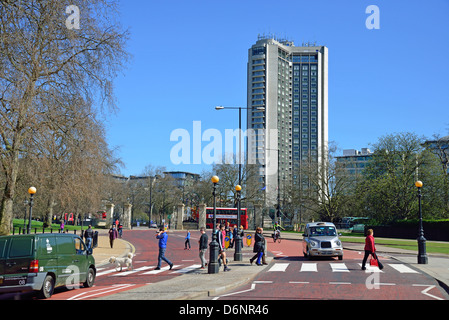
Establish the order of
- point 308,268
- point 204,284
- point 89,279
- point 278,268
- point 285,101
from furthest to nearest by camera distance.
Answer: point 285,101, point 278,268, point 308,268, point 89,279, point 204,284

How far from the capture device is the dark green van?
41.4 ft

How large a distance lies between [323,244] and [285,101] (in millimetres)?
151215

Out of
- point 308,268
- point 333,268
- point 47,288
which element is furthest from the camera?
point 308,268

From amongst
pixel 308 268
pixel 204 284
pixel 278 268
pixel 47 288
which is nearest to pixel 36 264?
pixel 47 288

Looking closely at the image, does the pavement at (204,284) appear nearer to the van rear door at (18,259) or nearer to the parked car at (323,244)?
the van rear door at (18,259)

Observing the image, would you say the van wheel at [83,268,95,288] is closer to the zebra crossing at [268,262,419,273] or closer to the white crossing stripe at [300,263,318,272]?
the zebra crossing at [268,262,419,273]

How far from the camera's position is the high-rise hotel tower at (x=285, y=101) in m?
160

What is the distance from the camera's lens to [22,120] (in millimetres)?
19672

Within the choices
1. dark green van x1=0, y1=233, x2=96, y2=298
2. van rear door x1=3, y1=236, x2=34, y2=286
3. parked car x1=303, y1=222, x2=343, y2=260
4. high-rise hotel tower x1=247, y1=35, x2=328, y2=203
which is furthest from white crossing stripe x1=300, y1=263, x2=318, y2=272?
high-rise hotel tower x1=247, y1=35, x2=328, y2=203

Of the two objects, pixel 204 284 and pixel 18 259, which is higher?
pixel 18 259

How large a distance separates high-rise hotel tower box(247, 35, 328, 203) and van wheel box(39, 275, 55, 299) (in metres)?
141

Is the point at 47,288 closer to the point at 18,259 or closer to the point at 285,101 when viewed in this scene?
the point at 18,259

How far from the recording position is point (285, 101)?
17175cm
